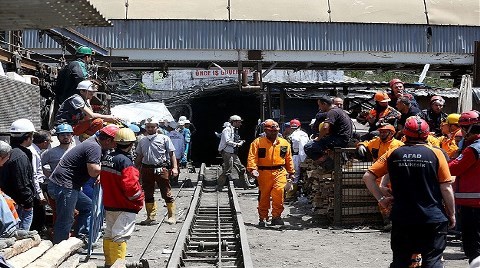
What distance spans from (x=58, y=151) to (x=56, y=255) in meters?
3.37

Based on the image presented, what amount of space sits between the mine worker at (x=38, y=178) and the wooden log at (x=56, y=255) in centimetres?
173

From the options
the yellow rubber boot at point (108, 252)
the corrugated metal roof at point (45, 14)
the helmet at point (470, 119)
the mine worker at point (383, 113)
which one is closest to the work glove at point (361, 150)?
the mine worker at point (383, 113)

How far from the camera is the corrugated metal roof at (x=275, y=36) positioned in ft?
83.4

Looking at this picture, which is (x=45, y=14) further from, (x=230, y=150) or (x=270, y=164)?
(x=230, y=150)

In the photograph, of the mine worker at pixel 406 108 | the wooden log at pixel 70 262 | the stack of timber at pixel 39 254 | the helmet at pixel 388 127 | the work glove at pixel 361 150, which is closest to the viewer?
the stack of timber at pixel 39 254

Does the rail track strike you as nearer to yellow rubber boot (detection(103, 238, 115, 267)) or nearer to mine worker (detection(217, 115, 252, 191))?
yellow rubber boot (detection(103, 238, 115, 267))

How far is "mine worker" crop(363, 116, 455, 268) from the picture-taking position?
7.11 metres

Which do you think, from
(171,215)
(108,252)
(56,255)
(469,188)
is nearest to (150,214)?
(171,215)

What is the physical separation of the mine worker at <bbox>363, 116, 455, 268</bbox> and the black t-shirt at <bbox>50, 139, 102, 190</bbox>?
→ 3.97 meters

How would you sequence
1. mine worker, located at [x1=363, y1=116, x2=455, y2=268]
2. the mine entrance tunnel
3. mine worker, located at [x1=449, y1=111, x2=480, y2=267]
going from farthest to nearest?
the mine entrance tunnel, mine worker, located at [x1=449, y1=111, x2=480, y2=267], mine worker, located at [x1=363, y1=116, x2=455, y2=268]

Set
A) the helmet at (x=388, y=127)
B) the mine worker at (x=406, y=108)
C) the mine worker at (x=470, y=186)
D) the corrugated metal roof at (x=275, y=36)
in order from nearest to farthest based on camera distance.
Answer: the mine worker at (x=470, y=186) < the helmet at (x=388, y=127) < the mine worker at (x=406, y=108) < the corrugated metal roof at (x=275, y=36)

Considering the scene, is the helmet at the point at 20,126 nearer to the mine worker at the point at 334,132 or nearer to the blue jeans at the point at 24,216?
the blue jeans at the point at 24,216

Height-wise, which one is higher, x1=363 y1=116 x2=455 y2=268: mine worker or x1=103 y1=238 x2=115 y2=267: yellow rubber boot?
x1=363 y1=116 x2=455 y2=268: mine worker

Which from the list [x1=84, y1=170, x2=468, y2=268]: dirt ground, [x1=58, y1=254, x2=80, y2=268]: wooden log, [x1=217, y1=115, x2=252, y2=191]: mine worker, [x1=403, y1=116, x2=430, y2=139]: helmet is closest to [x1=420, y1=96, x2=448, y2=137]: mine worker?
[x1=84, y1=170, x2=468, y2=268]: dirt ground
